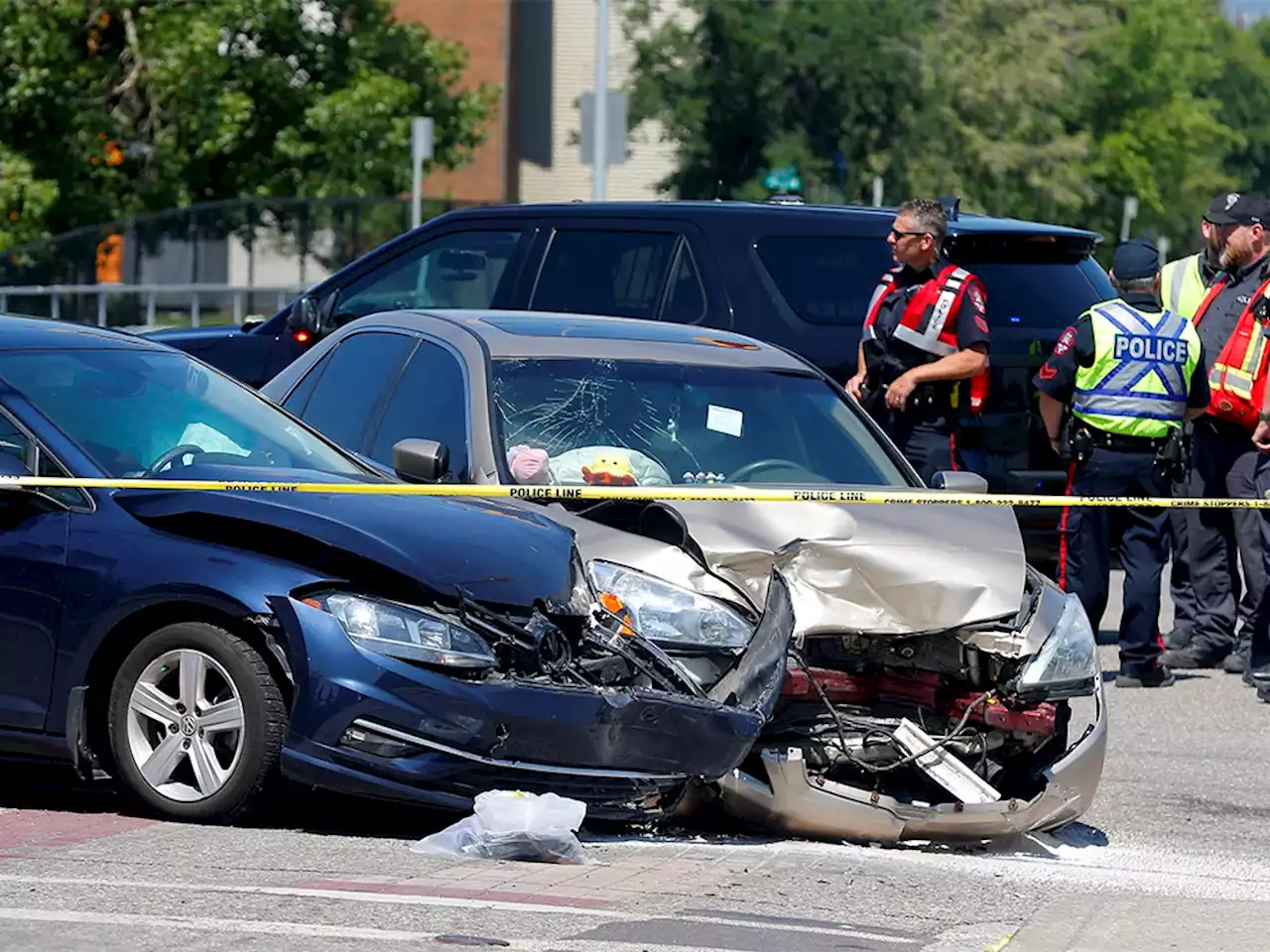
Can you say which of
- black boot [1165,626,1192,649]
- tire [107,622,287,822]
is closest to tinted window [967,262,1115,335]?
black boot [1165,626,1192,649]

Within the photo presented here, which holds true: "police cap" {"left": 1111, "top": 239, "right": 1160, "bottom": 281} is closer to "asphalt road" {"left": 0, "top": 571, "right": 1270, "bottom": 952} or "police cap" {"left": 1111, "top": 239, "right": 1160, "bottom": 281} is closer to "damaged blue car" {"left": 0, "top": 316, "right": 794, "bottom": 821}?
"asphalt road" {"left": 0, "top": 571, "right": 1270, "bottom": 952}

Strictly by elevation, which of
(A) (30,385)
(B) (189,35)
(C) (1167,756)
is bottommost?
(C) (1167,756)

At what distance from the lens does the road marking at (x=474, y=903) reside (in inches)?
225

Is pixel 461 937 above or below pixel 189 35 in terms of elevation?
below

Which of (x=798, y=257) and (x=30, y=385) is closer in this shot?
(x=30, y=385)

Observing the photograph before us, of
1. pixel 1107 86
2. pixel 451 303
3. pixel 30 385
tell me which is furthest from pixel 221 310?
pixel 1107 86

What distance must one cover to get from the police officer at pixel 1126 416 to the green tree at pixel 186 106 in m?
23.5

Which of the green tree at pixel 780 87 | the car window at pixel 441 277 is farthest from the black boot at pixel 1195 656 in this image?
the green tree at pixel 780 87

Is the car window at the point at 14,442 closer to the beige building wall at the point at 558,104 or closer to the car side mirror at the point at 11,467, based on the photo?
the car side mirror at the point at 11,467

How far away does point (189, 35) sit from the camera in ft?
105

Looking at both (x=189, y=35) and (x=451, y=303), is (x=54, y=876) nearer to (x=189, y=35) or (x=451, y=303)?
(x=451, y=303)

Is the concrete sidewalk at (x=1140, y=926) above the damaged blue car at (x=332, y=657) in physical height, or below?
below

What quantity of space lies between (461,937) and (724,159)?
2045 inches

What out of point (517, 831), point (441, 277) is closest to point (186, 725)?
point (517, 831)
